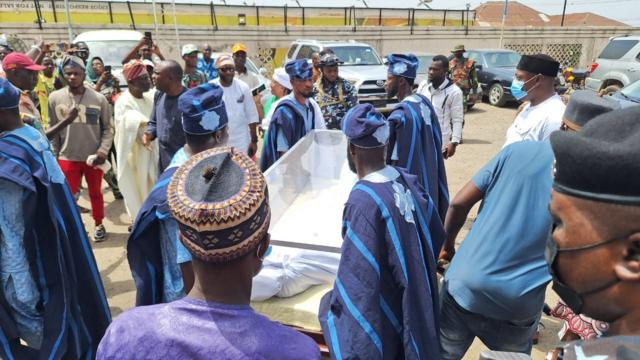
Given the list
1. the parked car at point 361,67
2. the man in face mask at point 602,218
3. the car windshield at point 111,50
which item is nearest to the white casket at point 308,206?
the man in face mask at point 602,218

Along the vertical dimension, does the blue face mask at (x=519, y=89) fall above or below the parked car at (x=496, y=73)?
above

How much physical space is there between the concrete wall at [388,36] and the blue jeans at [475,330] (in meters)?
16.9

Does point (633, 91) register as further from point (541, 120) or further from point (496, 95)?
point (541, 120)

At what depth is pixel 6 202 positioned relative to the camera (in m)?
2.12

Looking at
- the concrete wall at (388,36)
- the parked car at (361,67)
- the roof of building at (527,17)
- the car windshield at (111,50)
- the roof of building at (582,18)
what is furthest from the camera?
the roof of building at (582,18)

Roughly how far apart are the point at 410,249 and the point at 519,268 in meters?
0.53

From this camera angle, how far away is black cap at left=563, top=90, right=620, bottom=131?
2147mm

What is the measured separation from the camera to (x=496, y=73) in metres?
13.2

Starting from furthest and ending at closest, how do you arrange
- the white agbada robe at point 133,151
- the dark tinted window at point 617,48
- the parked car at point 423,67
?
the parked car at point 423,67
the dark tinted window at point 617,48
the white agbada robe at point 133,151

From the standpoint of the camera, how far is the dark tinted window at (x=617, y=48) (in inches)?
462

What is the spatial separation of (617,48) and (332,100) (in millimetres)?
10959

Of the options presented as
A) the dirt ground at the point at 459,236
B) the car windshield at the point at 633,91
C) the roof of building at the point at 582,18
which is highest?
the roof of building at the point at 582,18

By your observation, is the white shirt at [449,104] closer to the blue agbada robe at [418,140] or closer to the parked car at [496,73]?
the blue agbada robe at [418,140]

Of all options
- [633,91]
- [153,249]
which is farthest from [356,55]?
[153,249]
